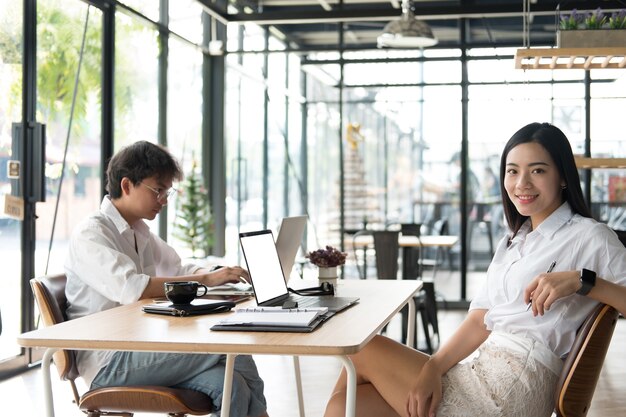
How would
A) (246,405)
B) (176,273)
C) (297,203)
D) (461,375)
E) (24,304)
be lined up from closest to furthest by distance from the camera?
1. (461,375)
2. (246,405)
3. (176,273)
4. (24,304)
5. (297,203)

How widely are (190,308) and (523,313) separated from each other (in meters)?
0.96

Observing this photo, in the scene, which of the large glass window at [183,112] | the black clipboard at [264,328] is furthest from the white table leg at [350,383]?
the large glass window at [183,112]

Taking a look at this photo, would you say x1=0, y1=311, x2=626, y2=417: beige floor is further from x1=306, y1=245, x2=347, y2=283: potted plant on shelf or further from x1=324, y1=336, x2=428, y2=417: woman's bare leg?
x1=324, y1=336, x2=428, y2=417: woman's bare leg

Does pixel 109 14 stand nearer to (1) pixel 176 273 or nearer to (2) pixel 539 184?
(1) pixel 176 273

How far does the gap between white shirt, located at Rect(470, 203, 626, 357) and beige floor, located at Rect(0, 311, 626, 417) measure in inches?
88.6

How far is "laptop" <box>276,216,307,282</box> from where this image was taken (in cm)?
337

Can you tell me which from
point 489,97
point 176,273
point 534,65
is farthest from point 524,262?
point 489,97

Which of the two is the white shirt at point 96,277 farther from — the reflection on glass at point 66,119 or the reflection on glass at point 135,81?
the reflection on glass at point 135,81

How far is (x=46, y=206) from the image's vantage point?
6.04 m

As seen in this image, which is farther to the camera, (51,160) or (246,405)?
(51,160)

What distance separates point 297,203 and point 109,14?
3.44 metres

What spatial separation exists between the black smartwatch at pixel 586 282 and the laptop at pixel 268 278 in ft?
2.53

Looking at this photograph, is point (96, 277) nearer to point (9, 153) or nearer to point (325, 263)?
point (325, 263)

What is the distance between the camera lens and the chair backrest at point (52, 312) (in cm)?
287
